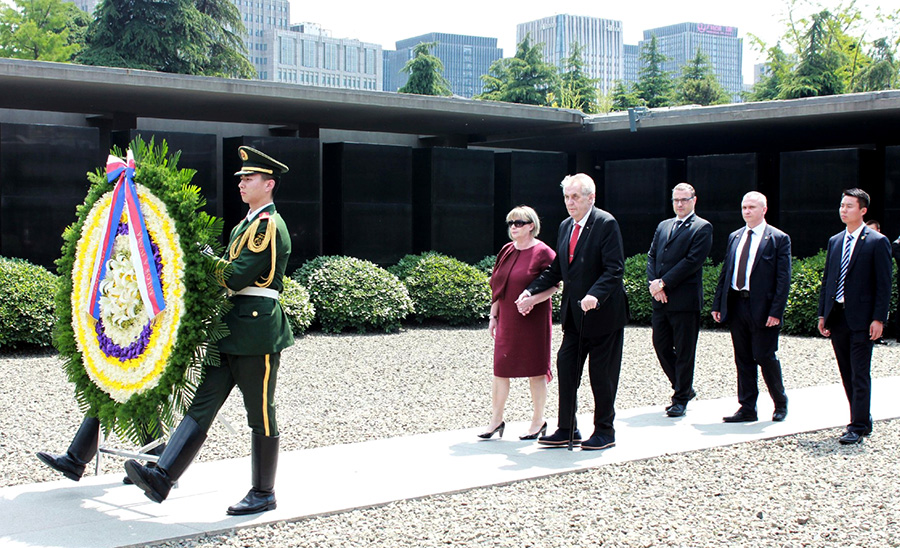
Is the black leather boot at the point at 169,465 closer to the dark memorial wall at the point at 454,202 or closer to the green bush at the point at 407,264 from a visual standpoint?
the green bush at the point at 407,264

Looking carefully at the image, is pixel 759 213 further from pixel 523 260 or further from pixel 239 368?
pixel 239 368

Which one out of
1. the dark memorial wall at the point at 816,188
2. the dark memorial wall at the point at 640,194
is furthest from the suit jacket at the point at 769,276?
the dark memorial wall at the point at 640,194

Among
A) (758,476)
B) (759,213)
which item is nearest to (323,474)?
(758,476)

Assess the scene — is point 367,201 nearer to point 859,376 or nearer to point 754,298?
point 754,298

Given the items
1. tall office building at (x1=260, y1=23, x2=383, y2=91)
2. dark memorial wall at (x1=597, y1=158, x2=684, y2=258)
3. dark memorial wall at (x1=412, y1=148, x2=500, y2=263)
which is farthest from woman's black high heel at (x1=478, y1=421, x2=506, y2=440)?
tall office building at (x1=260, y1=23, x2=383, y2=91)

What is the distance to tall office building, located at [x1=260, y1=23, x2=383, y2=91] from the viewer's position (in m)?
153

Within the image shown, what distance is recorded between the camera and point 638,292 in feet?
51.3

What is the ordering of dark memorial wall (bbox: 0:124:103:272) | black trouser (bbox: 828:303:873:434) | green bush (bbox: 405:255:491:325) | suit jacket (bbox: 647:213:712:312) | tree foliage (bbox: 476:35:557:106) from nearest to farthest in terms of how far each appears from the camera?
black trouser (bbox: 828:303:873:434) < suit jacket (bbox: 647:213:712:312) < dark memorial wall (bbox: 0:124:103:272) < green bush (bbox: 405:255:491:325) < tree foliage (bbox: 476:35:557:106)

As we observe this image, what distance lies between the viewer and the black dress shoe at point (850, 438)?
22.7 feet

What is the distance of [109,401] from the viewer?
5.25 metres

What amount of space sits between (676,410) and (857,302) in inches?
67.8

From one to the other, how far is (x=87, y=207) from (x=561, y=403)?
3.37 metres

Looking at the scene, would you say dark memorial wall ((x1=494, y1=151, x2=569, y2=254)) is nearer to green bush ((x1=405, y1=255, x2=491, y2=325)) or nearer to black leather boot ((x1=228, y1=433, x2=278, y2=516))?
green bush ((x1=405, y1=255, x2=491, y2=325))

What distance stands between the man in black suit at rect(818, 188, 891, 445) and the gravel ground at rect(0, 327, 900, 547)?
0.33 metres
